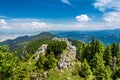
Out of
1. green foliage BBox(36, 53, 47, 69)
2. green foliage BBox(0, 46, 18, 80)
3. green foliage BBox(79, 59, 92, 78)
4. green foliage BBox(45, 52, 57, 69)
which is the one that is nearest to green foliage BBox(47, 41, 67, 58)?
green foliage BBox(45, 52, 57, 69)

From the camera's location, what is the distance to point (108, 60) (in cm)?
14188

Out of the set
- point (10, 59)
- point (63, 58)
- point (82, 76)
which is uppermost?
point (10, 59)

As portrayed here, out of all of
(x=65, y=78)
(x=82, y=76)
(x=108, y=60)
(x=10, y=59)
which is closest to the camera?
(x=10, y=59)

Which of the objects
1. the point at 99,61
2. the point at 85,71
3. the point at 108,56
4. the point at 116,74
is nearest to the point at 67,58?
the point at 85,71

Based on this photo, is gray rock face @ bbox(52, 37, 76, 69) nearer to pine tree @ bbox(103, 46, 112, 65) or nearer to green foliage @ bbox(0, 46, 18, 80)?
pine tree @ bbox(103, 46, 112, 65)

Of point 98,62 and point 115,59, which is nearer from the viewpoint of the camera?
point 98,62

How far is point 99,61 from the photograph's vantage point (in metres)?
121

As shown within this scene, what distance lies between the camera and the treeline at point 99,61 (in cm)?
11425

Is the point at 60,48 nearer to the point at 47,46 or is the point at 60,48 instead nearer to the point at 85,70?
the point at 47,46

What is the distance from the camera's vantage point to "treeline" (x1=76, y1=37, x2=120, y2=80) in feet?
375

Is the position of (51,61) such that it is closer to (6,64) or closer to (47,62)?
(47,62)

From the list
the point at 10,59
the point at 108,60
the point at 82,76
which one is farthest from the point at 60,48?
the point at 10,59

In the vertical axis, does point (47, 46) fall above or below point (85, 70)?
above

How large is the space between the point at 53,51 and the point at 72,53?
11.4 m
